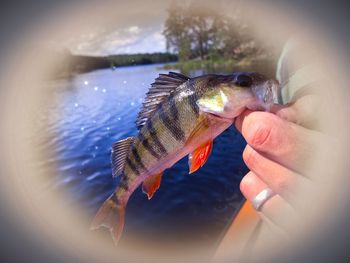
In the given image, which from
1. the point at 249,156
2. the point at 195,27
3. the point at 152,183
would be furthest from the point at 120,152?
the point at 195,27

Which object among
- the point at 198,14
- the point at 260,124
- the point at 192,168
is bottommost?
the point at 192,168

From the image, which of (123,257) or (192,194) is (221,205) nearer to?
(192,194)

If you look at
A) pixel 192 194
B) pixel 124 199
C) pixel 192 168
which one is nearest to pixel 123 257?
pixel 192 194

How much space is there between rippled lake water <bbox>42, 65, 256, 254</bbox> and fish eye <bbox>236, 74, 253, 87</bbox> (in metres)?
2.35

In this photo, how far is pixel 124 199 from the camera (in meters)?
1.60

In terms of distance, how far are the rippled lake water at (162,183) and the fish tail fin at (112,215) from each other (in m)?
2.21

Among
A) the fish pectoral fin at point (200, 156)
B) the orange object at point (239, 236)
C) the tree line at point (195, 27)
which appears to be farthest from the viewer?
the orange object at point (239, 236)

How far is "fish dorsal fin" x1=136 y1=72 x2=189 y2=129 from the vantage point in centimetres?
141

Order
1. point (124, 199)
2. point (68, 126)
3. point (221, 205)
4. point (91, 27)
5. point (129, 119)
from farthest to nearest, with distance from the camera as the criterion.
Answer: point (68, 126) < point (129, 119) < point (221, 205) < point (91, 27) < point (124, 199)

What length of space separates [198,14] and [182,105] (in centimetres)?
257

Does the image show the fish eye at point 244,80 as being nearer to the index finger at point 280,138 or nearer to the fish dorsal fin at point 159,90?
the index finger at point 280,138

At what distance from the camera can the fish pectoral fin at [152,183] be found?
152 centimetres

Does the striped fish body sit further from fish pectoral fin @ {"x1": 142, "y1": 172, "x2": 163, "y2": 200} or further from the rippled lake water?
the rippled lake water

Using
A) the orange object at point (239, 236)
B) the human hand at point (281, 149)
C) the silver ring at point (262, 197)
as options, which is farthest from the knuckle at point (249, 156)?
the orange object at point (239, 236)
